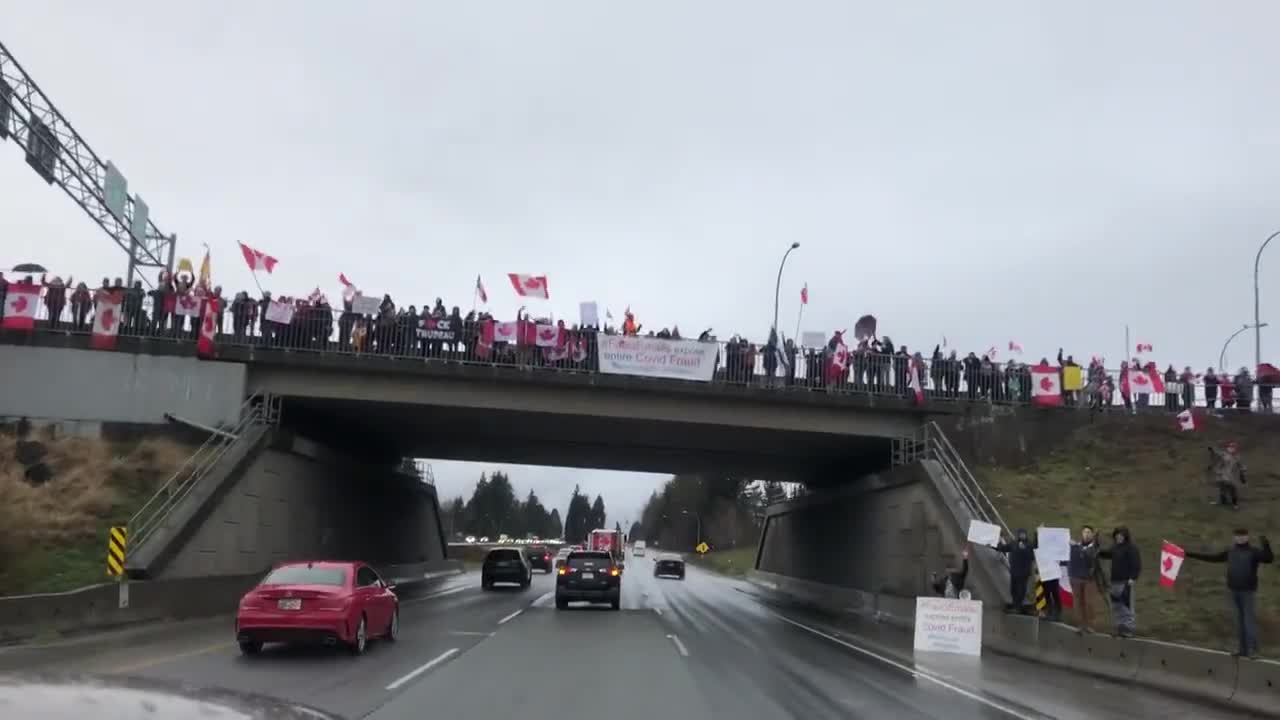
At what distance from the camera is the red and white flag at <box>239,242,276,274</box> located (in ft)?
101

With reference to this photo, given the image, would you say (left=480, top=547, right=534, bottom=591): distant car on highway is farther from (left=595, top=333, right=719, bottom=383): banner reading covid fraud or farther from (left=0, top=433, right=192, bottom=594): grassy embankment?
(left=0, top=433, right=192, bottom=594): grassy embankment

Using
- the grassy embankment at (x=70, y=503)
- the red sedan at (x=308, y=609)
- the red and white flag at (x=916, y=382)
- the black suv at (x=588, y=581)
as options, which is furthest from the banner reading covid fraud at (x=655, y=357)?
the red sedan at (x=308, y=609)

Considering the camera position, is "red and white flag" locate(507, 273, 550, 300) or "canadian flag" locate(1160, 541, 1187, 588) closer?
"canadian flag" locate(1160, 541, 1187, 588)

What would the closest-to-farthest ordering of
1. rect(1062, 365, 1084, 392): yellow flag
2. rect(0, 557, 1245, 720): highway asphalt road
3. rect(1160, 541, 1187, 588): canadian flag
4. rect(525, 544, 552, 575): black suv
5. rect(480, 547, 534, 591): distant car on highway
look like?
rect(0, 557, 1245, 720): highway asphalt road
rect(1160, 541, 1187, 588): canadian flag
rect(1062, 365, 1084, 392): yellow flag
rect(480, 547, 534, 591): distant car on highway
rect(525, 544, 552, 575): black suv

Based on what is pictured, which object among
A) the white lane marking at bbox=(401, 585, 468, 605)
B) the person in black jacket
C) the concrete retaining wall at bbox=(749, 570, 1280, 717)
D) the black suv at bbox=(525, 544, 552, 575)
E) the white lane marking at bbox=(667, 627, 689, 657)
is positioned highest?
the person in black jacket

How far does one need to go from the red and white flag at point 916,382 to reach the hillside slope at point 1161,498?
2.58 metres

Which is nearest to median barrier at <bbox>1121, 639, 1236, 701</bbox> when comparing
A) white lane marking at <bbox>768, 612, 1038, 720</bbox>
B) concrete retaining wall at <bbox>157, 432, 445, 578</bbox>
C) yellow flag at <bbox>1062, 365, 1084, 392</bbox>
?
white lane marking at <bbox>768, 612, 1038, 720</bbox>

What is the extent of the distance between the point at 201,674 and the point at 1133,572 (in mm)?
13600

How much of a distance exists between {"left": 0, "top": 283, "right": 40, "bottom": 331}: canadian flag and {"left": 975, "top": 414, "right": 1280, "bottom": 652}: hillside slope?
24798 mm

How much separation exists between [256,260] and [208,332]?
12.9 feet

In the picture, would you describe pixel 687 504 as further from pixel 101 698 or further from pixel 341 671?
pixel 101 698

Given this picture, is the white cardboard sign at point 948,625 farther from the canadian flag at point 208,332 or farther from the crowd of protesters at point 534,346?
the canadian flag at point 208,332

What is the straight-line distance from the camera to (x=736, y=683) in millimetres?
13523

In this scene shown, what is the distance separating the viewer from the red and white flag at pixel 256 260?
101 ft
